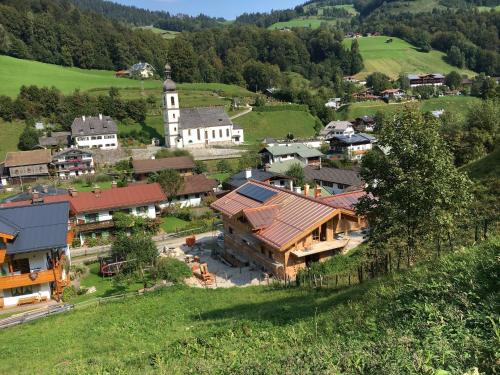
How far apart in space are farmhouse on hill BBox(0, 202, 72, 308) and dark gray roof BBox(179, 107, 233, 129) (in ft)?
177

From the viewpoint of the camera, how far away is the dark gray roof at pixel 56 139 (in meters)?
69.7

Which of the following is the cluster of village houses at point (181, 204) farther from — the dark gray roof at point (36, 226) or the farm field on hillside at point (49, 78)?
the farm field on hillside at point (49, 78)

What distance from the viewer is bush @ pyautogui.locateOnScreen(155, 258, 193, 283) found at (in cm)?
2678

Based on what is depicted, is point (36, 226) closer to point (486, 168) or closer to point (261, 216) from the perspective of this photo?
point (261, 216)

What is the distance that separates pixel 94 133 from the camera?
71.6 meters

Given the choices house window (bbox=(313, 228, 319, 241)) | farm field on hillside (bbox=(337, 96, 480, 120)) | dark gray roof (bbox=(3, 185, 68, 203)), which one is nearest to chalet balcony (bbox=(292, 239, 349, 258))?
house window (bbox=(313, 228, 319, 241))

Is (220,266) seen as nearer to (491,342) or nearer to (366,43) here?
(491,342)

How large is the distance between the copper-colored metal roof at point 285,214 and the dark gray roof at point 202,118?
49.7 m

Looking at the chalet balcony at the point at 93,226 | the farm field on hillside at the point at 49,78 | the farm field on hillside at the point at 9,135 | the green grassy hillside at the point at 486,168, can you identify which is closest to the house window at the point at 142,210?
the chalet balcony at the point at 93,226

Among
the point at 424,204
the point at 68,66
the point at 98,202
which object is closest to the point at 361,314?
the point at 424,204

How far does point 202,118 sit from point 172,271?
185 feet

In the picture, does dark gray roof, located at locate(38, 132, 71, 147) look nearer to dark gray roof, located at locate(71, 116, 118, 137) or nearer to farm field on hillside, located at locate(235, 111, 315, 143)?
dark gray roof, located at locate(71, 116, 118, 137)

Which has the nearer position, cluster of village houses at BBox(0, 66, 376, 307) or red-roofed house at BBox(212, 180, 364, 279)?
cluster of village houses at BBox(0, 66, 376, 307)

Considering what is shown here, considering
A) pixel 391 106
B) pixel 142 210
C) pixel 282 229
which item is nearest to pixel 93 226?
pixel 142 210
